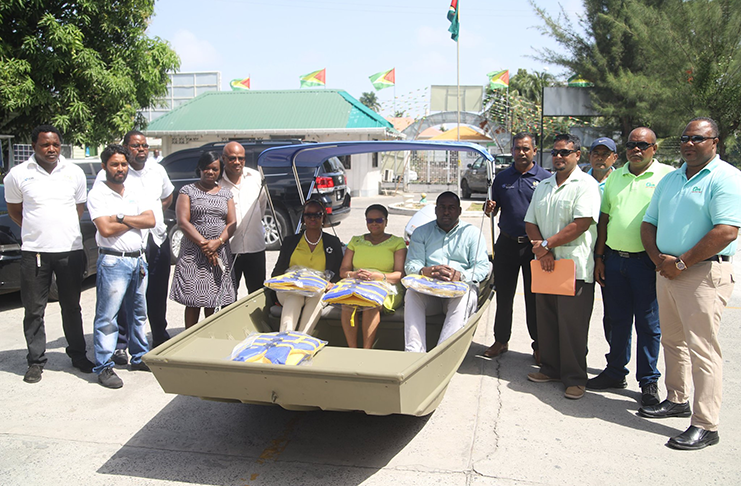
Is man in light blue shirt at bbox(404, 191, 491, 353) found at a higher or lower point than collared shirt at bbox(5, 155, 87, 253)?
lower

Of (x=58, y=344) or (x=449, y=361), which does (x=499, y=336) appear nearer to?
(x=449, y=361)

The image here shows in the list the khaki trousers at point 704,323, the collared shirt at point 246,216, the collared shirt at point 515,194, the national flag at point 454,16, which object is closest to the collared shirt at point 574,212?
the collared shirt at point 515,194

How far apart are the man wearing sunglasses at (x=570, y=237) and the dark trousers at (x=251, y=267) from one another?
8.33 ft

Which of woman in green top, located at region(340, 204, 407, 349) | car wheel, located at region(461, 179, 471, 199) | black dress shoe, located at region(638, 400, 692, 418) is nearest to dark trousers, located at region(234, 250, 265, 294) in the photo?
woman in green top, located at region(340, 204, 407, 349)

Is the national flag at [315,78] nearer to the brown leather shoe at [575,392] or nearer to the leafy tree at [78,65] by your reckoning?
the leafy tree at [78,65]

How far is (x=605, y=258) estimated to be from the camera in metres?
4.83

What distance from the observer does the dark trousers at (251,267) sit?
5715mm

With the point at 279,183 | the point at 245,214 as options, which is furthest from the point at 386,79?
the point at 245,214

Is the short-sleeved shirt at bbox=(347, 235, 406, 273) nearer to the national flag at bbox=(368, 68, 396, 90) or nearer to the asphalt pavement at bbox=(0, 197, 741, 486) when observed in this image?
the asphalt pavement at bbox=(0, 197, 741, 486)

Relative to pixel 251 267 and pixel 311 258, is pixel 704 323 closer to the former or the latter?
pixel 311 258

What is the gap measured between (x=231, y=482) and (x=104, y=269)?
7.49 ft

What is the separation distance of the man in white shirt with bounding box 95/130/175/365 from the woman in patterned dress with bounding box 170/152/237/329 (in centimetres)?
33

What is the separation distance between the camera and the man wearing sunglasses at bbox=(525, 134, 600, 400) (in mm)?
4668

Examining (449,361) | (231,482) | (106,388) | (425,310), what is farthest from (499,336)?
(106,388)
